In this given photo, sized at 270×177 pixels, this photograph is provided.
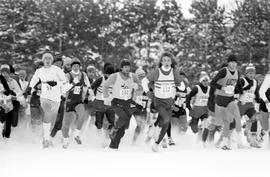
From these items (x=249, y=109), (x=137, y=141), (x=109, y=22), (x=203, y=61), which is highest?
(x=109, y=22)

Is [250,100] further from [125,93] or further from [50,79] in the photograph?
[50,79]

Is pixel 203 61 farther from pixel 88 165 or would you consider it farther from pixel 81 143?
pixel 88 165

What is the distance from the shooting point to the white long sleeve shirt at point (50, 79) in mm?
10117

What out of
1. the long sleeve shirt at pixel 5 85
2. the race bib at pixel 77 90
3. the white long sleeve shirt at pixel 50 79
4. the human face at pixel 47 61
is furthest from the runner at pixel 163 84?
the long sleeve shirt at pixel 5 85

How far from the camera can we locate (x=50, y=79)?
10109 mm

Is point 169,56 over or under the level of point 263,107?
over

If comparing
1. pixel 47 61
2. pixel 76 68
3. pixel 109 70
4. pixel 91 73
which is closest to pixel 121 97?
pixel 76 68

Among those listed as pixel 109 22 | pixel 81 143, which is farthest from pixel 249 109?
pixel 109 22

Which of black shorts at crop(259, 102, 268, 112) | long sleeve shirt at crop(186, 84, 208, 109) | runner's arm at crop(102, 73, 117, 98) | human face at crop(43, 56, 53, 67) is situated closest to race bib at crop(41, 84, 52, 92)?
human face at crop(43, 56, 53, 67)

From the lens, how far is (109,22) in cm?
4366

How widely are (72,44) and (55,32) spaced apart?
177cm

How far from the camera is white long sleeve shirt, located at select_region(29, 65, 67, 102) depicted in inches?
398

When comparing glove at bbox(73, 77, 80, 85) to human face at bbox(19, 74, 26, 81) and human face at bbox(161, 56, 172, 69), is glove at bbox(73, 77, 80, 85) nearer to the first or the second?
human face at bbox(161, 56, 172, 69)

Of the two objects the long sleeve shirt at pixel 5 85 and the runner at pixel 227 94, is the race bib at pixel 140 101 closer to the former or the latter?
the runner at pixel 227 94
